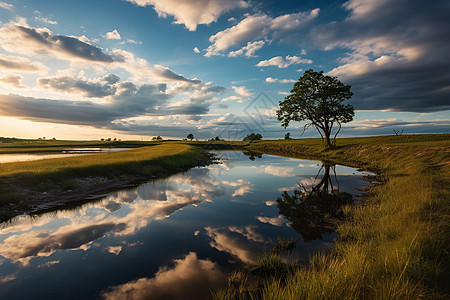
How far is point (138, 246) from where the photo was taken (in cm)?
958

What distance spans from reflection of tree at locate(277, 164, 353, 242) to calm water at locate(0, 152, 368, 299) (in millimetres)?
520

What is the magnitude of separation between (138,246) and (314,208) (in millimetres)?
11673

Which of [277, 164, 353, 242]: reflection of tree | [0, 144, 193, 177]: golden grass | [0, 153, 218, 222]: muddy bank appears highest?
[0, 144, 193, 177]: golden grass

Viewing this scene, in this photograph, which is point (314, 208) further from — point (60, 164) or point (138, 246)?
point (60, 164)

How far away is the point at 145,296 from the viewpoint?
248 inches

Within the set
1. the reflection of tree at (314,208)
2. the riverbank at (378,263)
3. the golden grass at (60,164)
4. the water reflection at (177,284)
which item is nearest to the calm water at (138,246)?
the water reflection at (177,284)

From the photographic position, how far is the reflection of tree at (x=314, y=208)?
1068 cm

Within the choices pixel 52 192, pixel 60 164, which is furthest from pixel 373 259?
pixel 60 164

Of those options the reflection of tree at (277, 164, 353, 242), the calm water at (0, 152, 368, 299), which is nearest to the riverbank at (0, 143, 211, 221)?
the calm water at (0, 152, 368, 299)

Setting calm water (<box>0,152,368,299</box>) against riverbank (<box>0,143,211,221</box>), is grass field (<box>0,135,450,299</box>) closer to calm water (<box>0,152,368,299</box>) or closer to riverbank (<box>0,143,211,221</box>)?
riverbank (<box>0,143,211,221</box>)

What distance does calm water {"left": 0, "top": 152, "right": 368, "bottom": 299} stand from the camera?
6.86 metres

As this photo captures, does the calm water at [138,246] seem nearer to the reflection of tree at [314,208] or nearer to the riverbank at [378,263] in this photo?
the reflection of tree at [314,208]

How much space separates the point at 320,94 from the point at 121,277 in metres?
49.1

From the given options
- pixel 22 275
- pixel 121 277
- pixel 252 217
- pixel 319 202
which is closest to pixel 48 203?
pixel 22 275
